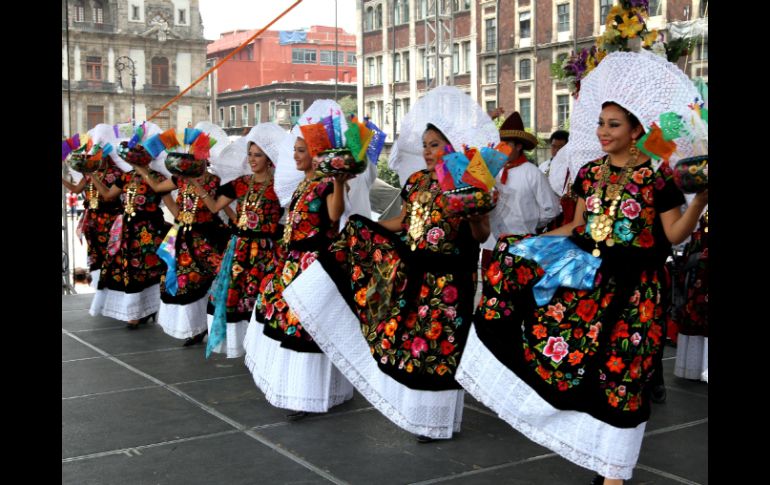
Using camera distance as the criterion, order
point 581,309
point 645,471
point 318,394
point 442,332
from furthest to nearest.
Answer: point 318,394 < point 442,332 < point 645,471 < point 581,309

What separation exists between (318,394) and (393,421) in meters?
0.60

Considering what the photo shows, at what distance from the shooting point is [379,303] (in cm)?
439

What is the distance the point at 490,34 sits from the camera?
31.7m

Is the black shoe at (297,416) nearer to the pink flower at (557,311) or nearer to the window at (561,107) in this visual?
the pink flower at (557,311)

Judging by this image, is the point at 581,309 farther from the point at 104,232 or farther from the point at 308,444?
the point at 104,232

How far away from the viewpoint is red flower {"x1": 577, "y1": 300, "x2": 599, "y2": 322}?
337 cm

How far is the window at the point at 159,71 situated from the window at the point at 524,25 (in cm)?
2018

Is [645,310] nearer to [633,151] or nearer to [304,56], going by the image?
[633,151]

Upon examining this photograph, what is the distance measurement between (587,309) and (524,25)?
28.3m

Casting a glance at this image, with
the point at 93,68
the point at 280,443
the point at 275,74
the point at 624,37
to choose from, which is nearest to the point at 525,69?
the point at 275,74

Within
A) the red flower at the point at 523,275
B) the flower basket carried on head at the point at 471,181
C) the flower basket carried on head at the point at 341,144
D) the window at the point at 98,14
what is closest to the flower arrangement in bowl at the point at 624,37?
the flower basket carried on head at the point at 471,181

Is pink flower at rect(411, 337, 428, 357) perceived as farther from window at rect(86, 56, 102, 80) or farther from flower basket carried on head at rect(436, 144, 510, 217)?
window at rect(86, 56, 102, 80)

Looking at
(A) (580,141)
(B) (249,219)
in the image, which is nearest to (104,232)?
(B) (249,219)

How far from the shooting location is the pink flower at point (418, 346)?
4195mm
